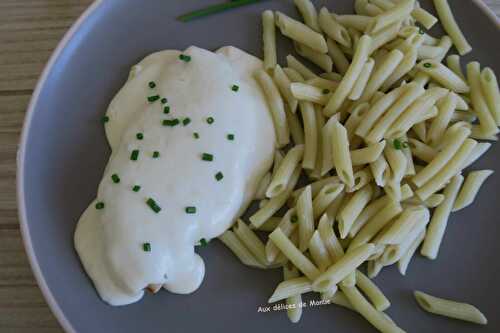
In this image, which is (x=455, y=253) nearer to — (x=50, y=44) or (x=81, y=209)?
(x=81, y=209)

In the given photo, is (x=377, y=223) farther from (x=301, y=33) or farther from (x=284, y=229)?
(x=301, y=33)

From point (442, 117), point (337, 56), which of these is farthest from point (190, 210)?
point (442, 117)

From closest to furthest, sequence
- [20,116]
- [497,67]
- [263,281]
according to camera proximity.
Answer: [263,281]
[497,67]
[20,116]

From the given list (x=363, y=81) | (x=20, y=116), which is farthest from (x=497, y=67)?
(x=20, y=116)

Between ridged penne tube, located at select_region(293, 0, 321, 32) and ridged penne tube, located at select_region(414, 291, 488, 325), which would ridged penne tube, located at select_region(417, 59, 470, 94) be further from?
ridged penne tube, located at select_region(414, 291, 488, 325)

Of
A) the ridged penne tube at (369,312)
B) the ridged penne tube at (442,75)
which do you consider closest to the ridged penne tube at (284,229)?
the ridged penne tube at (369,312)

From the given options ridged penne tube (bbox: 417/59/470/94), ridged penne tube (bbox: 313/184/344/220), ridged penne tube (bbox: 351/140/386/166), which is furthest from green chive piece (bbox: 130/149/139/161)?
ridged penne tube (bbox: 417/59/470/94)

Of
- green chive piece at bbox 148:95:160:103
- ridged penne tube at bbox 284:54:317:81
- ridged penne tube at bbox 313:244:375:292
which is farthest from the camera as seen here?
ridged penne tube at bbox 284:54:317:81
